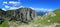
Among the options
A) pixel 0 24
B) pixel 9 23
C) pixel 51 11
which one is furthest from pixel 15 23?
pixel 51 11

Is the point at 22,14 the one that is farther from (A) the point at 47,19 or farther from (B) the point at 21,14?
(A) the point at 47,19

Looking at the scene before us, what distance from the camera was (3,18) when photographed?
7.35 m

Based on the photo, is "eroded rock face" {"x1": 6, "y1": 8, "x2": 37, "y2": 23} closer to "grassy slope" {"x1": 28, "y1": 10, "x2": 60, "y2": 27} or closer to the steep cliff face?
the steep cliff face

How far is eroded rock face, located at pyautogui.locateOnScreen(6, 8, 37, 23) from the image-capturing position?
23.9 ft

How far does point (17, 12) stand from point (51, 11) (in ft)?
5.18

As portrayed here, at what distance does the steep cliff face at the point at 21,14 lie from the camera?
7285 mm

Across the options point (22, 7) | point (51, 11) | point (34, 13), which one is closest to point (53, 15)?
point (51, 11)

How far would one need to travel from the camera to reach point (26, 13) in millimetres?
7457

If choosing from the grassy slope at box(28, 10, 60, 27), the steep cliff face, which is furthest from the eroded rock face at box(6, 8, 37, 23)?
the grassy slope at box(28, 10, 60, 27)

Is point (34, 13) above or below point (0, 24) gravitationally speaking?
above

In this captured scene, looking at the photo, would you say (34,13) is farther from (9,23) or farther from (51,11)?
(9,23)

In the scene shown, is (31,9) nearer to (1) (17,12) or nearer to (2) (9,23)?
(1) (17,12)

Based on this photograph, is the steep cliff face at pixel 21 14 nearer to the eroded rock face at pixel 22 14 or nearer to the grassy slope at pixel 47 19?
the eroded rock face at pixel 22 14

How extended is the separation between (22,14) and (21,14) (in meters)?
0.06
